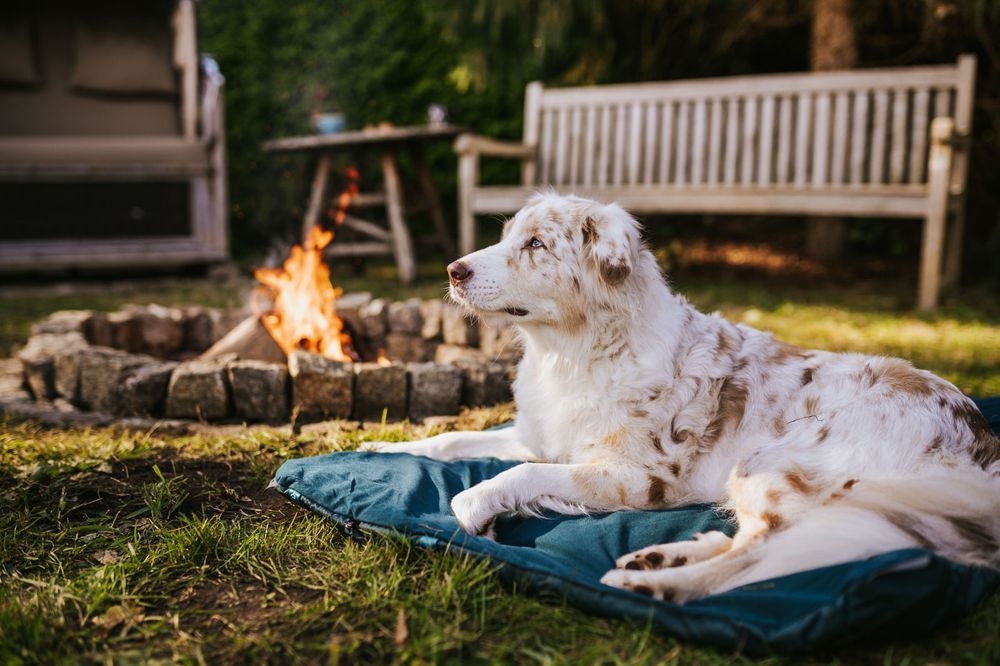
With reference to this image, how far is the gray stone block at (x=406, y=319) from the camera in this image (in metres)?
4.92

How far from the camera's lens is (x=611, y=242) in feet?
8.66

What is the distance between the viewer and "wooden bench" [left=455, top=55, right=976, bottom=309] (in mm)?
6499

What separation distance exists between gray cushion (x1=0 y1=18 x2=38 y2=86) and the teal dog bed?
306 inches

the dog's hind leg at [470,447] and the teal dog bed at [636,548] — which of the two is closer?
the teal dog bed at [636,548]

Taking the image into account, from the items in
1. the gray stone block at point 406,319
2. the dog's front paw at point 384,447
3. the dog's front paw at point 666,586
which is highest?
the gray stone block at point 406,319

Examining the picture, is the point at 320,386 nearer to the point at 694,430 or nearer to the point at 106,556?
the point at 106,556

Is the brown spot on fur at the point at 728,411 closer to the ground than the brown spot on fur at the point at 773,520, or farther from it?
farther from it

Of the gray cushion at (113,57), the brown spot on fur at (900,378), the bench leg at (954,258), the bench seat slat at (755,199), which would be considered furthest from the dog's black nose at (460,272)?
the gray cushion at (113,57)

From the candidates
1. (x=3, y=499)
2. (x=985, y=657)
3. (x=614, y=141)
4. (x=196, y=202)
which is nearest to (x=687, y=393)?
(x=985, y=657)

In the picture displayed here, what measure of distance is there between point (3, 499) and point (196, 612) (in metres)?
1.08

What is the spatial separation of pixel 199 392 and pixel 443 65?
296 inches

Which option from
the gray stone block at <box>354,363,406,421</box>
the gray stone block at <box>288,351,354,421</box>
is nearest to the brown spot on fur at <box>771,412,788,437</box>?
the gray stone block at <box>354,363,406,421</box>

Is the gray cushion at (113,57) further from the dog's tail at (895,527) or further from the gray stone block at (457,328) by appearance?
the dog's tail at (895,527)

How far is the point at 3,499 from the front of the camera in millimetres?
2670
